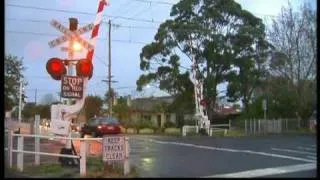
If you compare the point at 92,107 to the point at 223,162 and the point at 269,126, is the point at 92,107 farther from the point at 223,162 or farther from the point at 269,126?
the point at 223,162

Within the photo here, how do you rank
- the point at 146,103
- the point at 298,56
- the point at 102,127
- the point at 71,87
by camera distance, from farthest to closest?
1. the point at 146,103
2. the point at 298,56
3. the point at 102,127
4. the point at 71,87

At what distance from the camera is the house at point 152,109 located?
64625 mm

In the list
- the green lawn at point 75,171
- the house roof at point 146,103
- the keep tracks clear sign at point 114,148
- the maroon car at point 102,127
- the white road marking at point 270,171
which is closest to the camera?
the green lawn at point 75,171

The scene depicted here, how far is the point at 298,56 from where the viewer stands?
48125 millimetres

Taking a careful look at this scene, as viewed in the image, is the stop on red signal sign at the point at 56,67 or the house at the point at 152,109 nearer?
the stop on red signal sign at the point at 56,67

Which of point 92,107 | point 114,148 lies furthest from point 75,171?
point 92,107

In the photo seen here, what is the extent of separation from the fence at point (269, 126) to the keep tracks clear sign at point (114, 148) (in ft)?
113

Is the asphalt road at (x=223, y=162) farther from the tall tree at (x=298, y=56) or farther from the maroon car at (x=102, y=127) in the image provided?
the tall tree at (x=298, y=56)

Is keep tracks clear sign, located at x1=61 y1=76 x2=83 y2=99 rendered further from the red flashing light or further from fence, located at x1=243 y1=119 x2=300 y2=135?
fence, located at x1=243 y1=119 x2=300 y2=135

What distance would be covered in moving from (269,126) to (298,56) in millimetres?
6307

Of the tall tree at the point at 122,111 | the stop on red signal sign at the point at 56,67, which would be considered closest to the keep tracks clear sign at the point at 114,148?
the stop on red signal sign at the point at 56,67

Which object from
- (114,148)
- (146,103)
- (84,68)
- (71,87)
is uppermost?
(146,103)

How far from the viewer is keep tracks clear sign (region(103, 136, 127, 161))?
→ 14.7 metres

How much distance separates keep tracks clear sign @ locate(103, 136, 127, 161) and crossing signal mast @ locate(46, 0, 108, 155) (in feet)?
6.38
